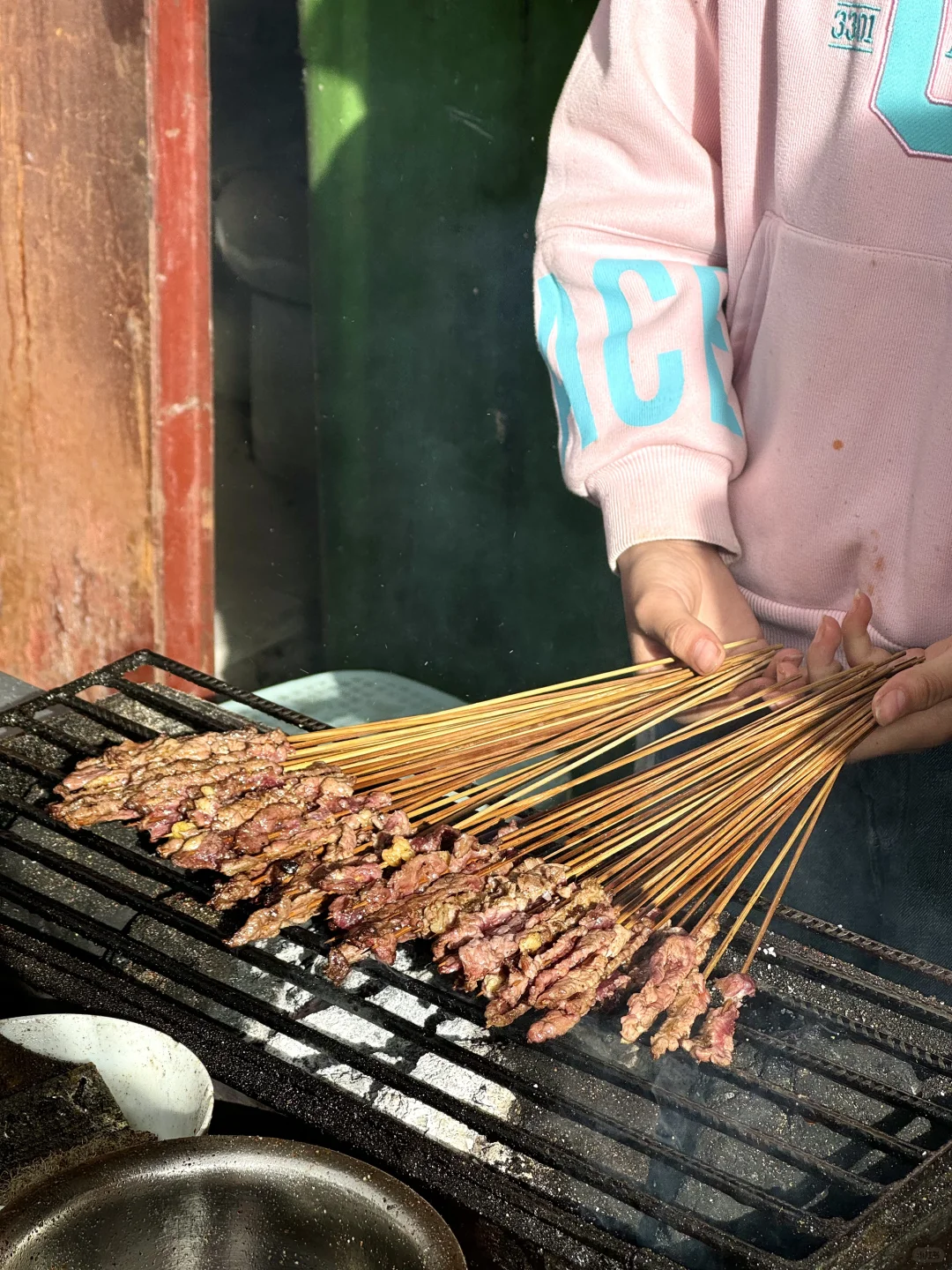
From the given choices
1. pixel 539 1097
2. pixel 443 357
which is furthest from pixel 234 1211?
pixel 443 357

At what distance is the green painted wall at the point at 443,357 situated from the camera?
421 cm

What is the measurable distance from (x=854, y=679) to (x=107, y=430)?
249cm

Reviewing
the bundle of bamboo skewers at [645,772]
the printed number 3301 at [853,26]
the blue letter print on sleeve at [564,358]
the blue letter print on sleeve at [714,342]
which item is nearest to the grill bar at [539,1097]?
the bundle of bamboo skewers at [645,772]

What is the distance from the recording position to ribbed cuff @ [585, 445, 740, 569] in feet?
8.71

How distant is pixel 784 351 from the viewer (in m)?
2.59

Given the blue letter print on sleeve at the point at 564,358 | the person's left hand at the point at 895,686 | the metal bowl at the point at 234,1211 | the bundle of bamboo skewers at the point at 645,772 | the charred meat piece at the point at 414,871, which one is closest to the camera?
the metal bowl at the point at 234,1211

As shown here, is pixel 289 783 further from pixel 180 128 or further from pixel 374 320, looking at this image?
pixel 374 320

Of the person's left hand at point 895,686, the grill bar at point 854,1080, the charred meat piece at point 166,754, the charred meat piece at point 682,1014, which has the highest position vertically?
the person's left hand at point 895,686

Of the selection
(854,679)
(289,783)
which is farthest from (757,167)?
(289,783)

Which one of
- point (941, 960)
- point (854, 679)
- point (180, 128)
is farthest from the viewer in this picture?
point (180, 128)

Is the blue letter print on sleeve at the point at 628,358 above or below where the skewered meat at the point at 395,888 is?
above

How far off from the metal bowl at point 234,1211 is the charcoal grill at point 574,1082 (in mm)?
128

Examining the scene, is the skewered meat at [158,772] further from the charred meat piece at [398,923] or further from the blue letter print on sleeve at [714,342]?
the blue letter print on sleeve at [714,342]

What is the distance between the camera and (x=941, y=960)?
2.53m
